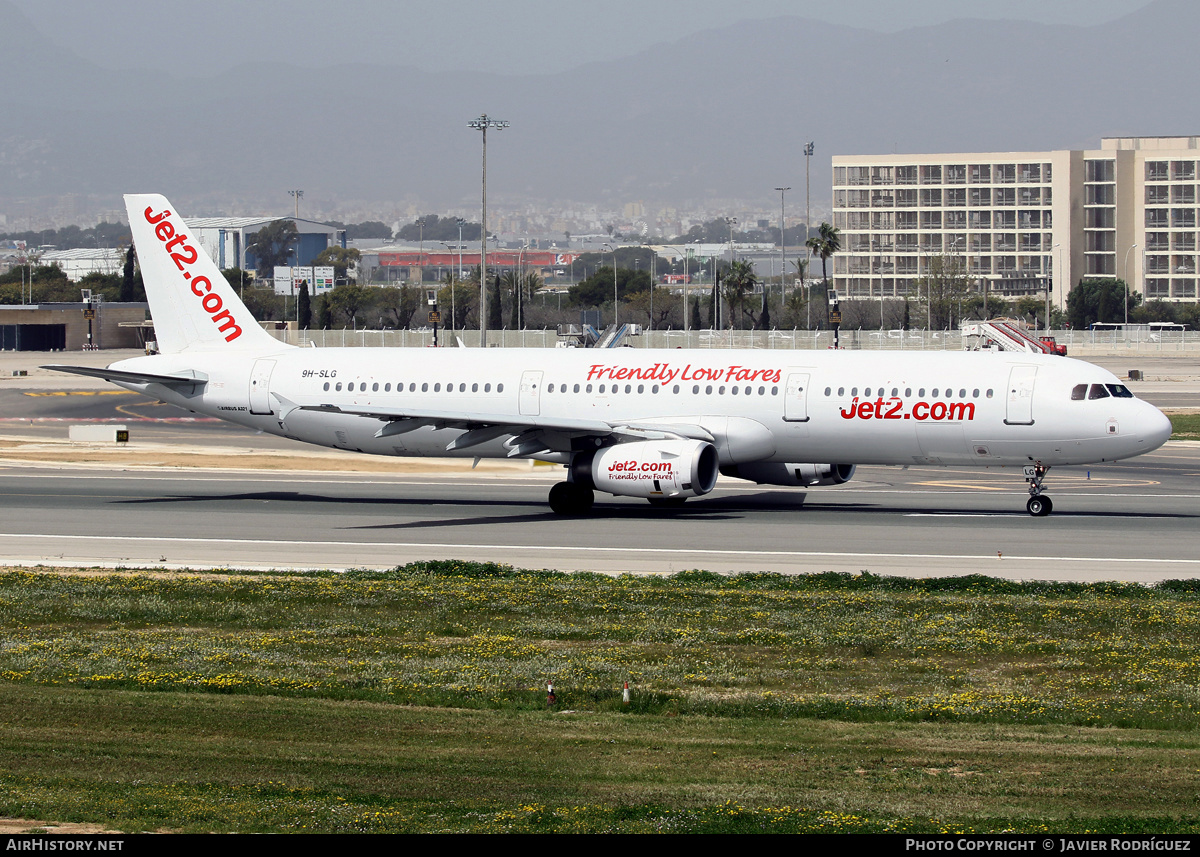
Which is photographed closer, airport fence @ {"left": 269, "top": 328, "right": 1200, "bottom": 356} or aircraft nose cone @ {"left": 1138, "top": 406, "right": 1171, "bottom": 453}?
aircraft nose cone @ {"left": 1138, "top": 406, "right": 1171, "bottom": 453}

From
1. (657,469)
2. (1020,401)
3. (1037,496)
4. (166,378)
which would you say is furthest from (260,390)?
(1037,496)

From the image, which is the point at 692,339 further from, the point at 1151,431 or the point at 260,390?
the point at 1151,431

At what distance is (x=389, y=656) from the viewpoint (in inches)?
740

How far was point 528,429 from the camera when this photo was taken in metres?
34.7

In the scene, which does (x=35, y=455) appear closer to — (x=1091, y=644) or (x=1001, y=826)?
(x=1091, y=644)

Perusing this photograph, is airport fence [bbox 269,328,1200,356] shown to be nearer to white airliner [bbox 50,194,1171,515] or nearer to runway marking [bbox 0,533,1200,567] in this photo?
white airliner [bbox 50,194,1171,515]

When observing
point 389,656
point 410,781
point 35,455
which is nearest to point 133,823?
point 410,781

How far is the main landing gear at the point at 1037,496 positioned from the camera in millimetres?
34094

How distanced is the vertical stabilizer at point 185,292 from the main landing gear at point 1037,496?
20.9m

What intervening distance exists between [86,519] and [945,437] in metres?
20.9

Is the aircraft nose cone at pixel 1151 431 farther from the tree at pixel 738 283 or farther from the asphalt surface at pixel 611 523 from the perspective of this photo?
the tree at pixel 738 283

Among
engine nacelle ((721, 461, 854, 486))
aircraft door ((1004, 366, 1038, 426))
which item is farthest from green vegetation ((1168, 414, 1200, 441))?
engine nacelle ((721, 461, 854, 486))

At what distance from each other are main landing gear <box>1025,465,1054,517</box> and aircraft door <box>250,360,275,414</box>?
20327 millimetres

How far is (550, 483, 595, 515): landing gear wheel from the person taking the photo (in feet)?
115
